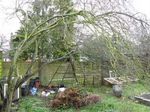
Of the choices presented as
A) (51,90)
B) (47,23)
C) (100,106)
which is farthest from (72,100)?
(51,90)

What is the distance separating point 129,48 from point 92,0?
5.88 ft

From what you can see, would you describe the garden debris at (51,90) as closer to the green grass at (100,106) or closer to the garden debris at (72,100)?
the green grass at (100,106)

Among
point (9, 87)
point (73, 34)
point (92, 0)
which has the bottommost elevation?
point (9, 87)

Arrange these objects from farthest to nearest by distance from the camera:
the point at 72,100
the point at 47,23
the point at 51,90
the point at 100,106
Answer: the point at 51,90 < the point at 72,100 < the point at 100,106 < the point at 47,23

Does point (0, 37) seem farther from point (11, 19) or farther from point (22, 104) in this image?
point (22, 104)

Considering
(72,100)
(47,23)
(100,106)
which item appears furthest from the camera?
(72,100)

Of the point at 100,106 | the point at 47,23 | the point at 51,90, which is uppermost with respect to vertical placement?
the point at 47,23

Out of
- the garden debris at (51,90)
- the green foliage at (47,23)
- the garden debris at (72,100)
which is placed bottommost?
the garden debris at (72,100)

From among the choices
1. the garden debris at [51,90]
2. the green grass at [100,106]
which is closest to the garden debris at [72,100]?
the green grass at [100,106]

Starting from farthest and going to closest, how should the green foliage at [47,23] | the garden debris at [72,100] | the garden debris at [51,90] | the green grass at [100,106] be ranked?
1. the garden debris at [51,90]
2. the garden debris at [72,100]
3. the green grass at [100,106]
4. the green foliage at [47,23]

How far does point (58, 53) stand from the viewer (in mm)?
16156

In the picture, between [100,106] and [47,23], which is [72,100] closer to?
[100,106]

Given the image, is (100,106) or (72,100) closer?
(100,106)

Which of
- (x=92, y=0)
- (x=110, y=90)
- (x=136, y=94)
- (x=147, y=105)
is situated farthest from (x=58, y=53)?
(x=92, y=0)
